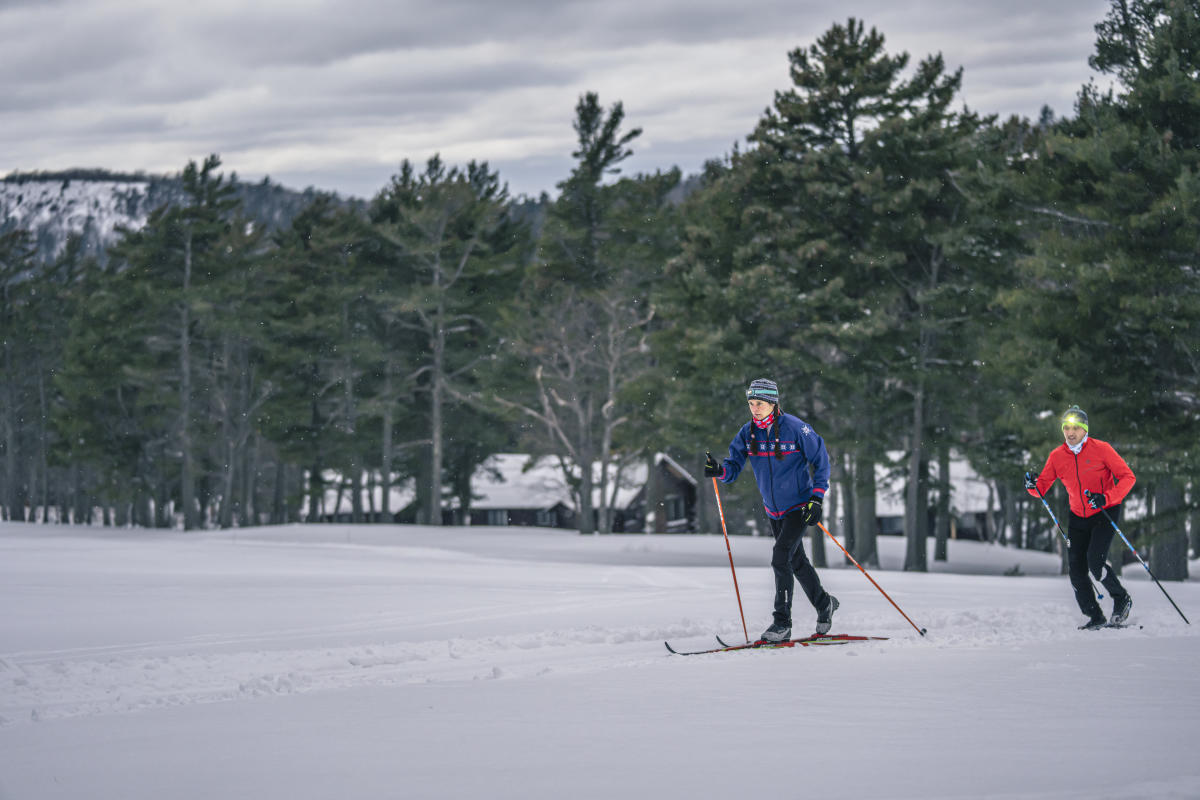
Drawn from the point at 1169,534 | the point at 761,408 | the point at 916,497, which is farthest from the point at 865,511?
the point at 761,408

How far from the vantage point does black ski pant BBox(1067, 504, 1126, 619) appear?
10375 mm

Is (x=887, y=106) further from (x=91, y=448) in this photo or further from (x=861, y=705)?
(x=91, y=448)

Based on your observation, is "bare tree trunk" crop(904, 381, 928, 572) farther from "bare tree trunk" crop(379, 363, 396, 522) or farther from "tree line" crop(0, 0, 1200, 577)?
"bare tree trunk" crop(379, 363, 396, 522)

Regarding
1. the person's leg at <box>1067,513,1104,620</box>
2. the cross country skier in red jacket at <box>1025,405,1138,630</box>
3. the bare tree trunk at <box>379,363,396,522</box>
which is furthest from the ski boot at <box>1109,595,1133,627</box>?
the bare tree trunk at <box>379,363,396,522</box>

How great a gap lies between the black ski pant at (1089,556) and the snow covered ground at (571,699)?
1.27 ft

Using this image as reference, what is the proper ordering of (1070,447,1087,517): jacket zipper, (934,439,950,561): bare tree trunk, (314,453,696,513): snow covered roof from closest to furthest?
(1070,447,1087,517): jacket zipper, (934,439,950,561): bare tree trunk, (314,453,696,513): snow covered roof

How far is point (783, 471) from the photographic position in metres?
9.34

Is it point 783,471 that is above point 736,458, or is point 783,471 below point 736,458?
below

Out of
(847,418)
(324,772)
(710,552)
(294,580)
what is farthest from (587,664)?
(710,552)

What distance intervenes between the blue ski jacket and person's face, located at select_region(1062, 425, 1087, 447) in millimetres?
2620

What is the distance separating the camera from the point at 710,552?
36094 mm

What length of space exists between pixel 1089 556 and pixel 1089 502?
478 mm

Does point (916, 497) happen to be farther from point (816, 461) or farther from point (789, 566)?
point (816, 461)

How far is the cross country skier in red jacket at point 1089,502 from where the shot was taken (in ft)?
34.0
